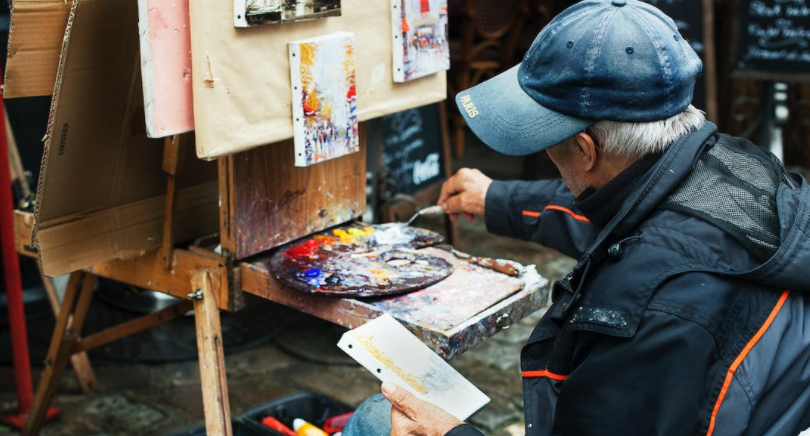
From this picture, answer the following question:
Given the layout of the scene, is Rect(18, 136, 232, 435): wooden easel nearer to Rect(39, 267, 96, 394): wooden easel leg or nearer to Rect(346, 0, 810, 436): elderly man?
Rect(39, 267, 96, 394): wooden easel leg

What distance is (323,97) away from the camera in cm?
220

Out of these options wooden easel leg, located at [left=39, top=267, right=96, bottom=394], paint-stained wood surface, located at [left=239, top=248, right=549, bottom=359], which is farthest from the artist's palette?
wooden easel leg, located at [left=39, top=267, right=96, bottom=394]

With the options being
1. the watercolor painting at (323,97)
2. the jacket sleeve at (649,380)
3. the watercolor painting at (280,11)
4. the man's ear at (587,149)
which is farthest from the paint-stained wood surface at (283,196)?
the jacket sleeve at (649,380)

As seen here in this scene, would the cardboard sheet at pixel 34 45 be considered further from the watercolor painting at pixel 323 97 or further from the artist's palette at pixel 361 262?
the artist's palette at pixel 361 262

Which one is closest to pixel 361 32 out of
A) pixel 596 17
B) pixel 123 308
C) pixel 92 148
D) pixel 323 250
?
pixel 323 250

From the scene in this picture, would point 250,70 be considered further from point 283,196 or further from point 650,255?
point 650,255

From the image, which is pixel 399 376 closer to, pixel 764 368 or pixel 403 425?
pixel 403 425

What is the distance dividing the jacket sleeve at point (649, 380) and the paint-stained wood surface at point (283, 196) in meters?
1.07

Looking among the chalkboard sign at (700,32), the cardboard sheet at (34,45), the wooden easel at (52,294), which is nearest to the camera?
the cardboard sheet at (34,45)

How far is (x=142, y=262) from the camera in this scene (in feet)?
8.13

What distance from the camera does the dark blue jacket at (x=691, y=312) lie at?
4.63 ft

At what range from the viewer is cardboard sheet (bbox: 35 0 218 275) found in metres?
2.02

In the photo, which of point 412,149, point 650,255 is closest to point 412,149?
point 412,149

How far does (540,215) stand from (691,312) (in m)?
1.00
